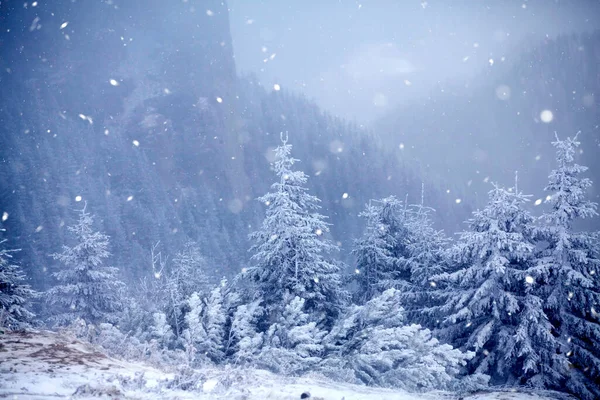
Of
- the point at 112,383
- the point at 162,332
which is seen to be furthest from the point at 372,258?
the point at 112,383

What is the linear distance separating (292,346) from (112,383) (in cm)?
501

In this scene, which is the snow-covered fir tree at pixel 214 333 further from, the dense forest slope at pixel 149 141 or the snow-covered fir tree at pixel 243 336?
the dense forest slope at pixel 149 141

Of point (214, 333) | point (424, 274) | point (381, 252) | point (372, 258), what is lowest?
point (214, 333)

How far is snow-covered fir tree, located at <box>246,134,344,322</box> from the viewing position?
12172mm

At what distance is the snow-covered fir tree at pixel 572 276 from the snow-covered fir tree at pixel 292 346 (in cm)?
942

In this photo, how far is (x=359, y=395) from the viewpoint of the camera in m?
4.85

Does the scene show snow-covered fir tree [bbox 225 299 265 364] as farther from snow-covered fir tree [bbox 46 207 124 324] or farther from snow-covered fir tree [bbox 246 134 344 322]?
snow-covered fir tree [bbox 46 207 124 324]

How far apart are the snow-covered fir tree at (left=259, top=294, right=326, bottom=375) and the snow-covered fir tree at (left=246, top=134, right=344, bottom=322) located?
89.0 inches

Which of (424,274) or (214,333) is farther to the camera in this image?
(424,274)

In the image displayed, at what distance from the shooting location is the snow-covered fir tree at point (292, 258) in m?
12.2

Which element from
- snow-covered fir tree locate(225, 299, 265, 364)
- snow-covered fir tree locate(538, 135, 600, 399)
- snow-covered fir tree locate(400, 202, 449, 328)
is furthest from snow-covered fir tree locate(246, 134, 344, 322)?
snow-covered fir tree locate(538, 135, 600, 399)

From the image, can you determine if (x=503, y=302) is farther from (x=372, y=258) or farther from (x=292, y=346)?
(x=292, y=346)

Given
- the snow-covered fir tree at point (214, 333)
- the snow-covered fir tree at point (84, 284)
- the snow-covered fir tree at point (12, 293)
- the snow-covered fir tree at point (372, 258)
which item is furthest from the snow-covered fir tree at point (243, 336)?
the snow-covered fir tree at point (84, 284)

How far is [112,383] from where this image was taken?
4.40 metres
